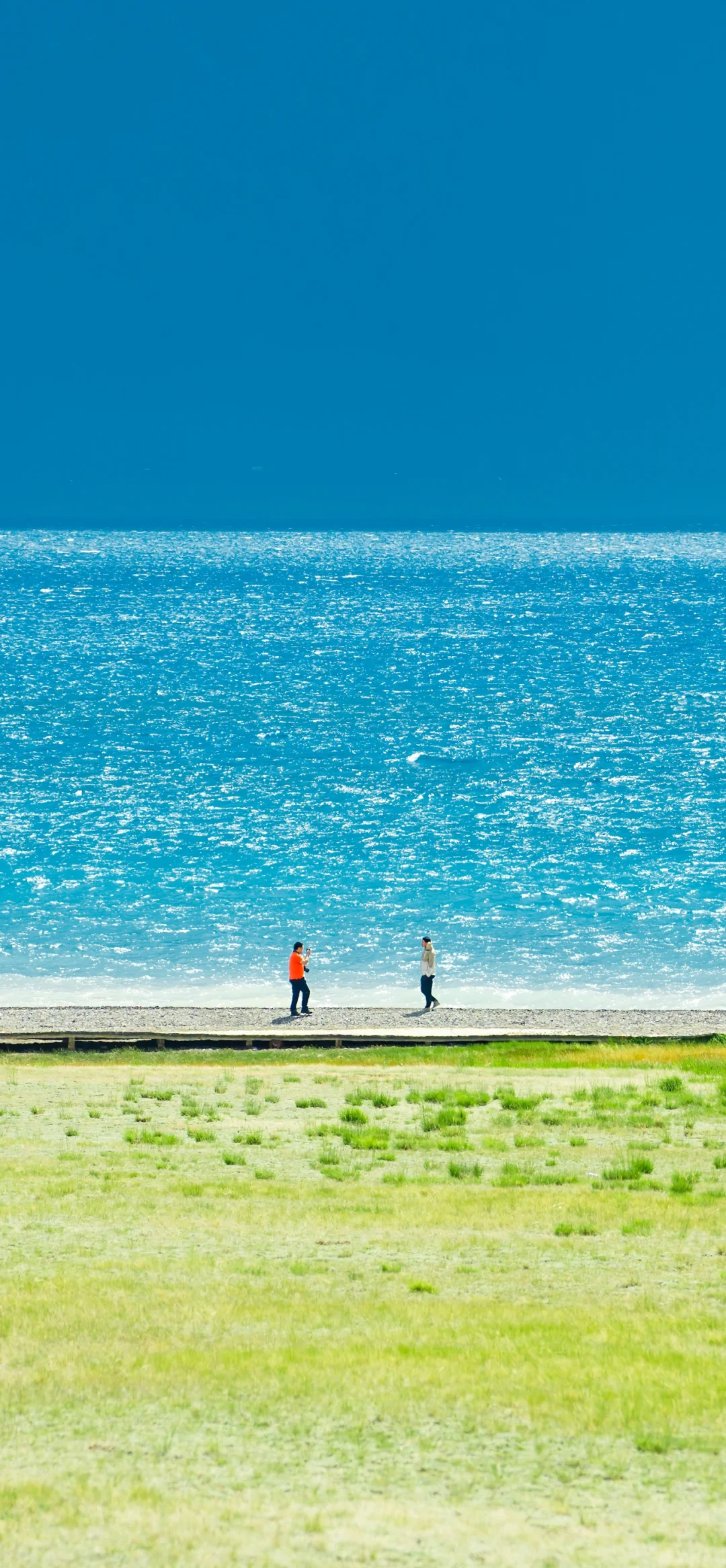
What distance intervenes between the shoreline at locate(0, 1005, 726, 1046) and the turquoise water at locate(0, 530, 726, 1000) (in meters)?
3.94

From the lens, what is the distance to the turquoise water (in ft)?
145

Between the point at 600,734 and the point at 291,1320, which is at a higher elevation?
the point at 600,734

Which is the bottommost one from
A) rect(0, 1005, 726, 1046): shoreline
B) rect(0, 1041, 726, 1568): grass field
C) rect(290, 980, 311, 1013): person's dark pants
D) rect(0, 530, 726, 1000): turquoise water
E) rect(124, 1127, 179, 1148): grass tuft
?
rect(0, 1041, 726, 1568): grass field

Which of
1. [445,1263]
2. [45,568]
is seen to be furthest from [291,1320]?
[45,568]

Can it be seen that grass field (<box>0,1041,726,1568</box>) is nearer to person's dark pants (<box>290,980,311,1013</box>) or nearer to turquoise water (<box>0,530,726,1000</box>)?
person's dark pants (<box>290,980,311,1013</box>)

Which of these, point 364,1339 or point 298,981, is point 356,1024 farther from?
point 364,1339

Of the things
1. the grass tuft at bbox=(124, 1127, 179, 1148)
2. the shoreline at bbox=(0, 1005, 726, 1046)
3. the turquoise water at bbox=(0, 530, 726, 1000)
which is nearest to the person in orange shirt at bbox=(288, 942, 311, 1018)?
the shoreline at bbox=(0, 1005, 726, 1046)

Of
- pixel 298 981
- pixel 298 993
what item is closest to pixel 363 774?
pixel 298 993

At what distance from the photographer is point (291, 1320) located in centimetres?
1062

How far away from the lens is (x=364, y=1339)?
10.2 meters

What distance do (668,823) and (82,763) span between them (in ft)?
90.9

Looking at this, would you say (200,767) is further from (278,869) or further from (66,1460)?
(66,1460)

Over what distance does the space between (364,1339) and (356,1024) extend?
22.7 metres

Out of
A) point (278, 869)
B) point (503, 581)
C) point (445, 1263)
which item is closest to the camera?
point (445, 1263)
